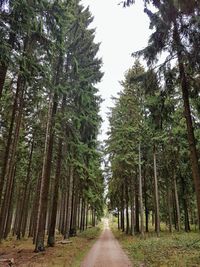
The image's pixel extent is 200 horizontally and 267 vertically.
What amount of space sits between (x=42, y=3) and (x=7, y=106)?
27.0ft

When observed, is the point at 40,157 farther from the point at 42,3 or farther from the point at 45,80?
the point at 42,3

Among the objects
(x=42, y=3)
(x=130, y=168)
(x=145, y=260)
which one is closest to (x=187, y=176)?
(x=130, y=168)

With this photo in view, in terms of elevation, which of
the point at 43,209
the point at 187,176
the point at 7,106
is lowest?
the point at 43,209

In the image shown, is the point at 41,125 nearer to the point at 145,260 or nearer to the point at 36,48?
the point at 36,48

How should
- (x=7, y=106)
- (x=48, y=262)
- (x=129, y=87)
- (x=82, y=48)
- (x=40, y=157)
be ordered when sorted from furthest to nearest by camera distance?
(x=129, y=87) < (x=40, y=157) < (x=82, y=48) < (x=7, y=106) < (x=48, y=262)

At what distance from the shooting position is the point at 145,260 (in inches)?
455

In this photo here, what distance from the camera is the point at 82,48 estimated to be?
1878 centimetres

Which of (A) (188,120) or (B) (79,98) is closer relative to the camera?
(A) (188,120)

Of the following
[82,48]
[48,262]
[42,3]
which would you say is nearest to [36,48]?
[42,3]

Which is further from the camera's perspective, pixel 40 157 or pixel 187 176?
pixel 187 176

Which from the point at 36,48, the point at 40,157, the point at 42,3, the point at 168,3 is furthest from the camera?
the point at 40,157

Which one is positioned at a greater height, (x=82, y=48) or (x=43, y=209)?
(x=82, y=48)

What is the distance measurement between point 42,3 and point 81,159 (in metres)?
13.7

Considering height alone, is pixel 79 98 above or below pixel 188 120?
above
